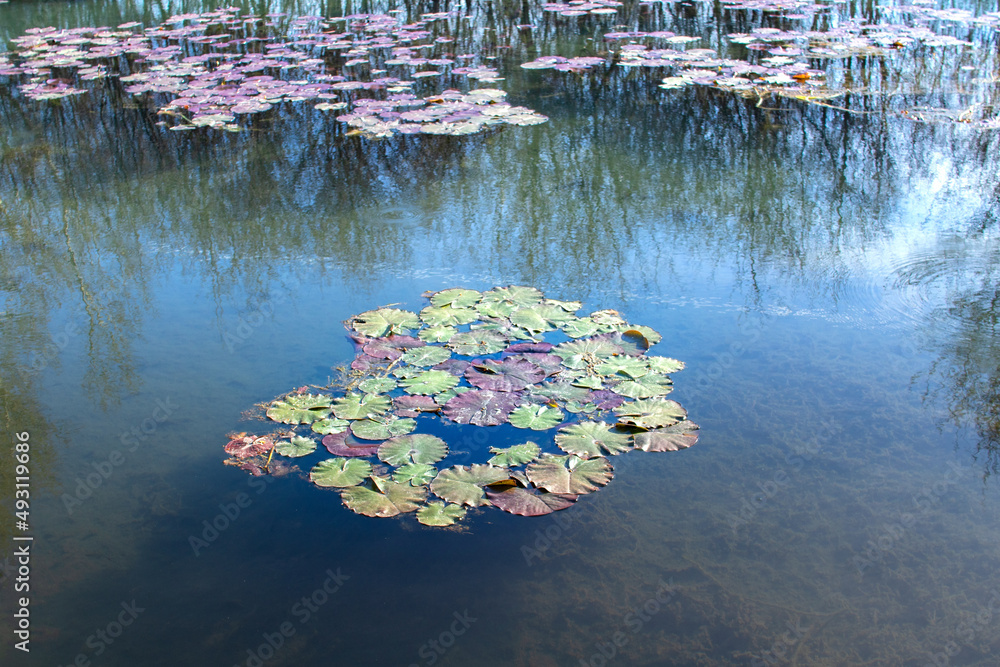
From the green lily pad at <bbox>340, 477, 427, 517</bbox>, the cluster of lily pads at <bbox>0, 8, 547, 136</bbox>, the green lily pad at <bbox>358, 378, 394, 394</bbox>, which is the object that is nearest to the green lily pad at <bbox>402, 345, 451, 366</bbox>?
the green lily pad at <bbox>358, 378, 394, 394</bbox>

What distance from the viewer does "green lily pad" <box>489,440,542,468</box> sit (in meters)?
2.07

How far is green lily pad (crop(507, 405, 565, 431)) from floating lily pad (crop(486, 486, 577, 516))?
0.26m

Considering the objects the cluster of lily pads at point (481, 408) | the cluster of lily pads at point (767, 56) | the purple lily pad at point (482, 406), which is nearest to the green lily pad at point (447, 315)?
the cluster of lily pads at point (481, 408)

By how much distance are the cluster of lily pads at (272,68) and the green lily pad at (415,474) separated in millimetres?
2953

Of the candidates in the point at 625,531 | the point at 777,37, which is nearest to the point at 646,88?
the point at 777,37

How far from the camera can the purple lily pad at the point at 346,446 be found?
213cm

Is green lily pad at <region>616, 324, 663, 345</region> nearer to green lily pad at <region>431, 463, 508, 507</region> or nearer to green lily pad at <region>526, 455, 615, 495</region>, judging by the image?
green lily pad at <region>526, 455, 615, 495</region>

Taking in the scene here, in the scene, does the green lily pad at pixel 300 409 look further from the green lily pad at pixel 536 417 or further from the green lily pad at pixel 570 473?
the green lily pad at pixel 570 473

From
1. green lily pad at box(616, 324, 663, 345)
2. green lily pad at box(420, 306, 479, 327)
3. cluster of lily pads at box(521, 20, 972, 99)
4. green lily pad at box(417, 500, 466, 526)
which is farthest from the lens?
cluster of lily pads at box(521, 20, 972, 99)

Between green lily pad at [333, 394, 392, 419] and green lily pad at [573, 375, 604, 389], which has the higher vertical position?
green lily pad at [573, 375, 604, 389]

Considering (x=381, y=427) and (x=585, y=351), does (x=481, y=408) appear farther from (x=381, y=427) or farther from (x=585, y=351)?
(x=585, y=351)

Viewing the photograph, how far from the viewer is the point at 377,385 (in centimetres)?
240

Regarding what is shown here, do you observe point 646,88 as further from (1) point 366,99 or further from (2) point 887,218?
(2) point 887,218

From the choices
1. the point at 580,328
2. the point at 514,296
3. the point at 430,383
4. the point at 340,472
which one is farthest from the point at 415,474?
the point at 514,296
